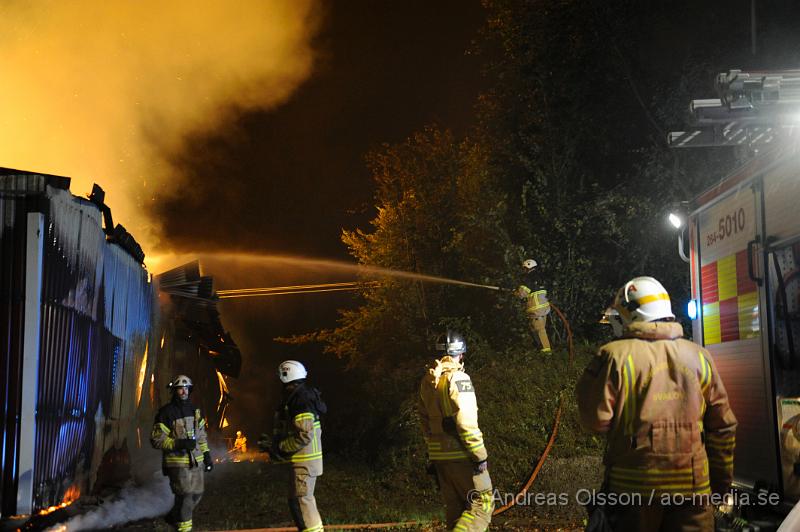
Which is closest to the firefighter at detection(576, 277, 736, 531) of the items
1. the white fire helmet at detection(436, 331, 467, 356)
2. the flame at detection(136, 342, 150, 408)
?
the white fire helmet at detection(436, 331, 467, 356)

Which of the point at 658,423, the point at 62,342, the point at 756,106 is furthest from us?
the point at 62,342

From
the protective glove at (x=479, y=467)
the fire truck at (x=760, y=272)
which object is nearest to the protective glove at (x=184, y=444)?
the protective glove at (x=479, y=467)

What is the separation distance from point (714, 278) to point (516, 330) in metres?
9.77

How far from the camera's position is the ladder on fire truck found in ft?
14.0

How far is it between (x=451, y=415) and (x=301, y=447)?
1.41 m

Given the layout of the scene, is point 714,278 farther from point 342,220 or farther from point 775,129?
point 342,220

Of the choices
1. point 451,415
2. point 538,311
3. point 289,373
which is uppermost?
point 538,311

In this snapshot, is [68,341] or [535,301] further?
[535,301]

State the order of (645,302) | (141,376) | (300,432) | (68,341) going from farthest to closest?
1. (141,376)
2. (68,341)
3. (300,432)
4. (645,302)

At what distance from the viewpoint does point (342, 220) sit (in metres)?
35.1

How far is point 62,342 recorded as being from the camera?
7336 mm

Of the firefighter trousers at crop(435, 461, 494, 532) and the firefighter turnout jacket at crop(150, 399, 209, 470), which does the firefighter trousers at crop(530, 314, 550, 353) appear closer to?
the firefighter turnout jacket at crop(150, 399, 209, 470)

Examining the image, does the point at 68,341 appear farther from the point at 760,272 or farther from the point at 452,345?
the point at 760,272

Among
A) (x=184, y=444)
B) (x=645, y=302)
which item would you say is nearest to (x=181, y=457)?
(x=184, y=444)
